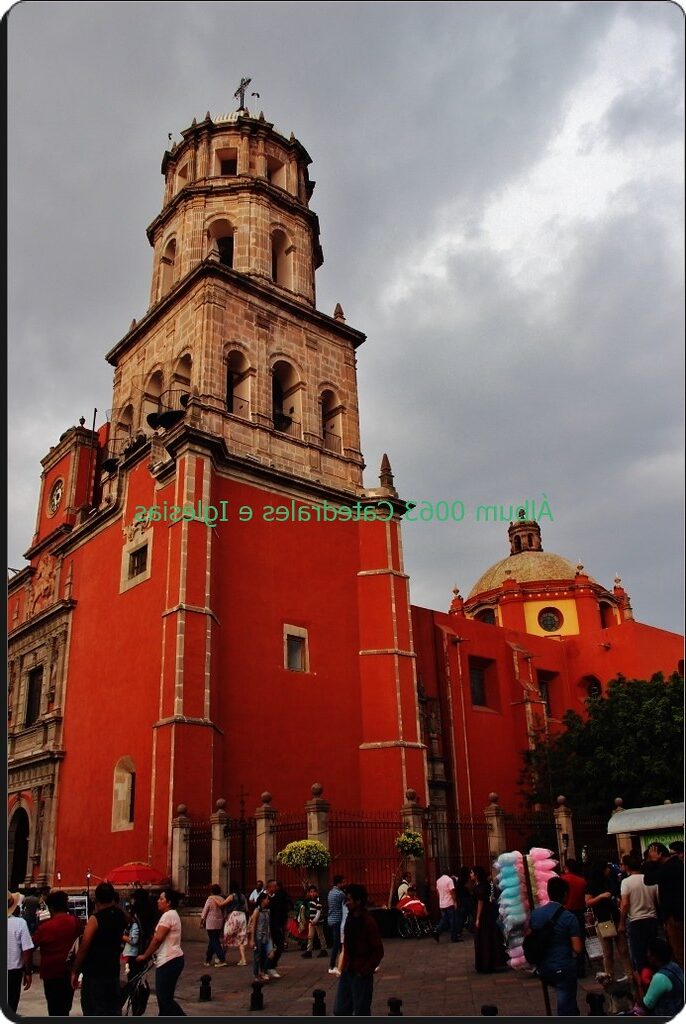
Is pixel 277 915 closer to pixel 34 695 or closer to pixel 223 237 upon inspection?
pixel 34 695

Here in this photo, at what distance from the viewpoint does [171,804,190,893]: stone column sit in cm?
1541

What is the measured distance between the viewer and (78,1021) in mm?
6094

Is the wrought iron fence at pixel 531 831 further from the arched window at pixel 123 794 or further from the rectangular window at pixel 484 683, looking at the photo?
the arched window at pixel 123 794

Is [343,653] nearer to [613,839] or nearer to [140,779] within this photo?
[140,779]

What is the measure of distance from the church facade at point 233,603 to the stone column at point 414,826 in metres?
1.62

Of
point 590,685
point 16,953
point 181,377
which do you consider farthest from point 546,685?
point 16,953

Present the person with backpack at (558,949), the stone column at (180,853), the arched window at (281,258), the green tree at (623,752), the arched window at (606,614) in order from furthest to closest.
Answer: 1. the arched window at (606,614)
2. the arched window at (281,258)
3. the green tree at (623,752)
4. the stone column at (180,853)
5. the person with backpack at (558,949)

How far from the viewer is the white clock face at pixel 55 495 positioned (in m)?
26.4

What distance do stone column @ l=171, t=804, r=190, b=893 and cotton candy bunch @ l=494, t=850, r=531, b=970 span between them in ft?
26.6

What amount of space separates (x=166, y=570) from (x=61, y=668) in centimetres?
584

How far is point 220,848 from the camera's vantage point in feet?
50.5

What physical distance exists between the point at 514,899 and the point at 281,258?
21.9 m

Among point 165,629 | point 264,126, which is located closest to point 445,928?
point 165,629

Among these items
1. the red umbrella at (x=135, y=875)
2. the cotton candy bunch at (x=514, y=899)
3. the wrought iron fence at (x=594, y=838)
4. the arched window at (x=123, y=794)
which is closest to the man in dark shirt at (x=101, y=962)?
the cotton candy bunch at (x=514, y=899)
